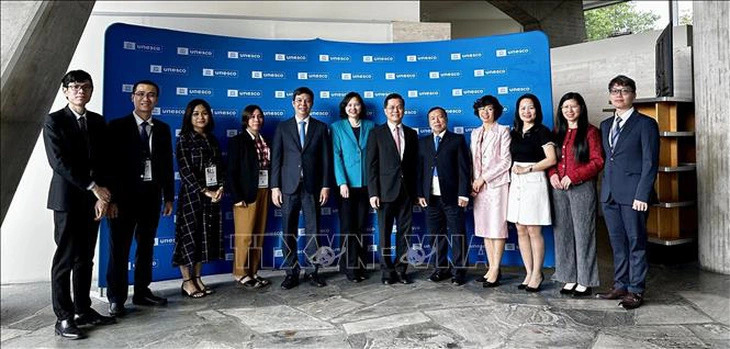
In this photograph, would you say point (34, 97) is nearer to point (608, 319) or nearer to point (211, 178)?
point (211, 178)

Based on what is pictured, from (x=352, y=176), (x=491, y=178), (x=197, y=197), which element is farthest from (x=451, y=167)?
(x=197, y=197)

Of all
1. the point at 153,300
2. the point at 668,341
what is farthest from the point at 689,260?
the point at 153,300

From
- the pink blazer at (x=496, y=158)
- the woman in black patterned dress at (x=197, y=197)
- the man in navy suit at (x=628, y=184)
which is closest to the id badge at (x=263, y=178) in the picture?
the woman in black patterned dress at (x=197, y=197)

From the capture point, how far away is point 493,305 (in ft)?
13.0

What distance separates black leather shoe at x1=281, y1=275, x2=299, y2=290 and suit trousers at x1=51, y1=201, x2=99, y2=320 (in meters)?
1.60

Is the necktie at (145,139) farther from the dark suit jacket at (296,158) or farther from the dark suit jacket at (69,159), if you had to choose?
the dark suit jacket at (296,158)

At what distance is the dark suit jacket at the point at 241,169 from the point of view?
4.41 meters

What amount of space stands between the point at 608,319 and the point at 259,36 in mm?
4203

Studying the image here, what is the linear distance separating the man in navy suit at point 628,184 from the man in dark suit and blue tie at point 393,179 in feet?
5.16

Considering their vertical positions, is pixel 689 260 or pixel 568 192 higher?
pixel 568 192

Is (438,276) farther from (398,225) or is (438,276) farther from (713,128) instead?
(713,128)

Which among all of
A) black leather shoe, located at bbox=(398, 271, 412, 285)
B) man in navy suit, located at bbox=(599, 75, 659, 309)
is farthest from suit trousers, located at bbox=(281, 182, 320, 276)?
man in navy suit, located at bbox=(599, 75, 659, 309)

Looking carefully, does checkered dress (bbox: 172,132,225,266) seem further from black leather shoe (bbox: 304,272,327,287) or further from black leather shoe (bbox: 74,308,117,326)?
black leather shoe (bbox: 304,272,327,287)

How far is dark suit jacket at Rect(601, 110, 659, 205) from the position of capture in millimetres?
3645
